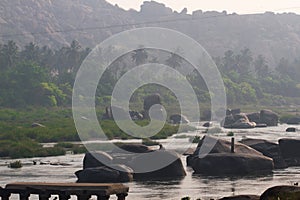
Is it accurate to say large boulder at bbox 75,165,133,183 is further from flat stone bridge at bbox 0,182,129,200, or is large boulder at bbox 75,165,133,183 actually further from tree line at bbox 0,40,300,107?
tree line at bbox 0,40,300,107

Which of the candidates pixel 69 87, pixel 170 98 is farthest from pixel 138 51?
pixel 69 87

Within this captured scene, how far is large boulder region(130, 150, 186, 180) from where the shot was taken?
42125 mm

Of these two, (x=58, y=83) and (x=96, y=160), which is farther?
(x=58, y=83)

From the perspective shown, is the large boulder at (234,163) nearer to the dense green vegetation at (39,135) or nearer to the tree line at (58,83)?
the dense green vegetation at (39,135)

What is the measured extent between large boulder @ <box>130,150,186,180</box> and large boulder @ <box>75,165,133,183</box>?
199cm

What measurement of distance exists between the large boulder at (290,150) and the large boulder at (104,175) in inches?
575

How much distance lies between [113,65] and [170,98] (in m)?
35.7

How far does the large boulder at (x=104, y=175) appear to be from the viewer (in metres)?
38.3

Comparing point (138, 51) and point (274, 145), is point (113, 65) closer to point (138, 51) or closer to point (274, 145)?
point (138, 51)

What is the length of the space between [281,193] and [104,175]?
15.9 metres

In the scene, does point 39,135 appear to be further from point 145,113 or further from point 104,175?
point 145,113

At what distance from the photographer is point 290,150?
50281 mm

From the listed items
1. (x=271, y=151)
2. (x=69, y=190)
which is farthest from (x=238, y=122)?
(x=69, y=190)

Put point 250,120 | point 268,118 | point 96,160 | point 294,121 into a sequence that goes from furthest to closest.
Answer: point 294,121
point 250,120
point 268,118
point 96,160
